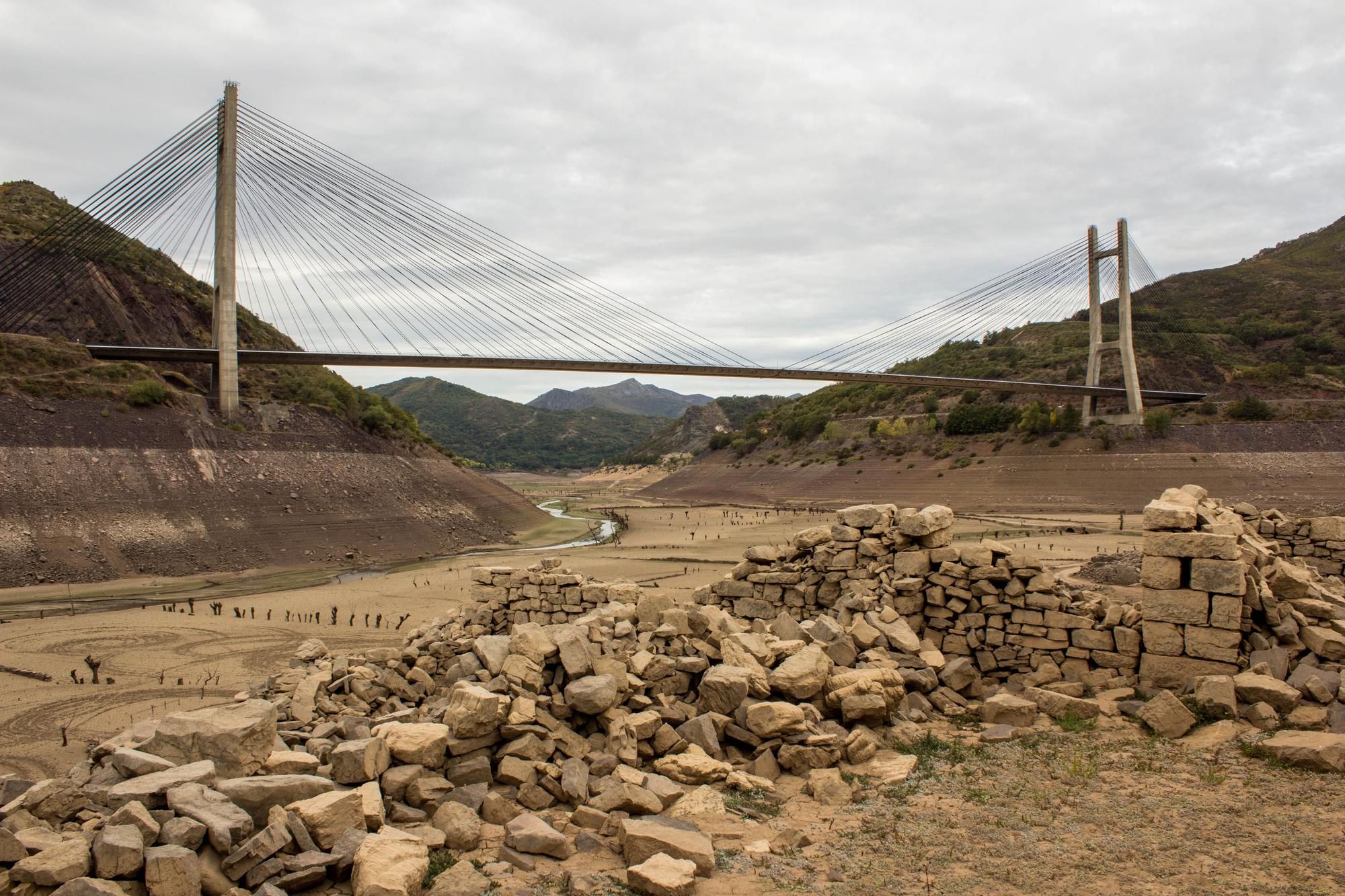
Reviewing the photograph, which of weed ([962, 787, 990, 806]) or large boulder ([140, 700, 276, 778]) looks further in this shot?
weed ([962, 787, 990, 806])

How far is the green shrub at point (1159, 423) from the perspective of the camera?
179 ft

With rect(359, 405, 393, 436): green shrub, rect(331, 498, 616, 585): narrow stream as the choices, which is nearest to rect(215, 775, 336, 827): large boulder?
rect(331, 498, 616, 585): narrow stream

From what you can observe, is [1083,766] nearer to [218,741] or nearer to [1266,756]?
[1266,756]

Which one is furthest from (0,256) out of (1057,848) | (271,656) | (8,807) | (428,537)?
(1057,848)

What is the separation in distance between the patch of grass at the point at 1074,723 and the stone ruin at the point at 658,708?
0.07m

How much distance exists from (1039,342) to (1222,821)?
96275mm

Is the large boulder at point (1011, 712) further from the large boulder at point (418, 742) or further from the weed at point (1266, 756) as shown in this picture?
the large boulder at point (418, 742)

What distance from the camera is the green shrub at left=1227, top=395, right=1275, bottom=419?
53.2 metres

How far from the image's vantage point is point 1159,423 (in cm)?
5512

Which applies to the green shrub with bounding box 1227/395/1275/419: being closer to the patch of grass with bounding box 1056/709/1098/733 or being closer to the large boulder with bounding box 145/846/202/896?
the patch of grass with bounding box 1056/709/1098/733

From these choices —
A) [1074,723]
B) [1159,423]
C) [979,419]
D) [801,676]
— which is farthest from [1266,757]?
[979,419]

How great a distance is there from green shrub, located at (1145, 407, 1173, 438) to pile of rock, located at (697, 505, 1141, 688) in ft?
172

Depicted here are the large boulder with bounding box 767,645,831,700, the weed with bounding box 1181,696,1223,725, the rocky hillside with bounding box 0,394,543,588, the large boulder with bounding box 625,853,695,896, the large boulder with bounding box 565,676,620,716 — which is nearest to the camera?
the large boulder with bounding box 625,853,695,896

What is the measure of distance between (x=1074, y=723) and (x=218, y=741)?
334 inches
